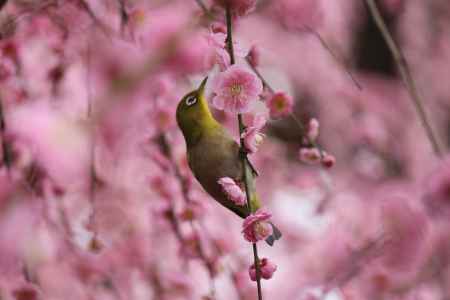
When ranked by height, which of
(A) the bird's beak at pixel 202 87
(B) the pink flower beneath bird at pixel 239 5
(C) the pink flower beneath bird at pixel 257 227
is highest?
(B) the pink flower beneath bird at pixel 239 5

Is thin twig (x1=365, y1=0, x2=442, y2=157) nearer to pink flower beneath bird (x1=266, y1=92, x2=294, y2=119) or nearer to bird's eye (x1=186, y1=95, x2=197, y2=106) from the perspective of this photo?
pink flower beneath bird (x1=266, y1=92, x2=294, y2=119)

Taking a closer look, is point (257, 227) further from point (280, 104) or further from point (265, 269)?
point (280, 104)

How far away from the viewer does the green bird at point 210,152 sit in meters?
0.83

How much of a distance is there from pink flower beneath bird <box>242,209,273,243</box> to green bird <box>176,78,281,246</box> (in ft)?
0.14

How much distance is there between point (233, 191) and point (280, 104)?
0.26m

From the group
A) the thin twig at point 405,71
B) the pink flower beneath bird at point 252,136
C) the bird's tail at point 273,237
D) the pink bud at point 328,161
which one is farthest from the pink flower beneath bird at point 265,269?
the thin twig at point 405,71

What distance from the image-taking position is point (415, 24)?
3787 millimetres

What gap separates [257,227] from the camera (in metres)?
0.77

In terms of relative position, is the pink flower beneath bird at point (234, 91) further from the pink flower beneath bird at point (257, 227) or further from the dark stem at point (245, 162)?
the pink flower beneath bird at point (257, 227)

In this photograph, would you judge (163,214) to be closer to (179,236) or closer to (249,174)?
(179,236)

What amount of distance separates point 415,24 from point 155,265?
8.16ft

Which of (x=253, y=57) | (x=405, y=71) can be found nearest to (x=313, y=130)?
(x=253, y=57)

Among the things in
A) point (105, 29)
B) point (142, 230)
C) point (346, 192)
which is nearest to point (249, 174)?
point (105, 29)

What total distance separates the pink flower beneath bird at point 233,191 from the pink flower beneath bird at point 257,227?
1.2 inches
